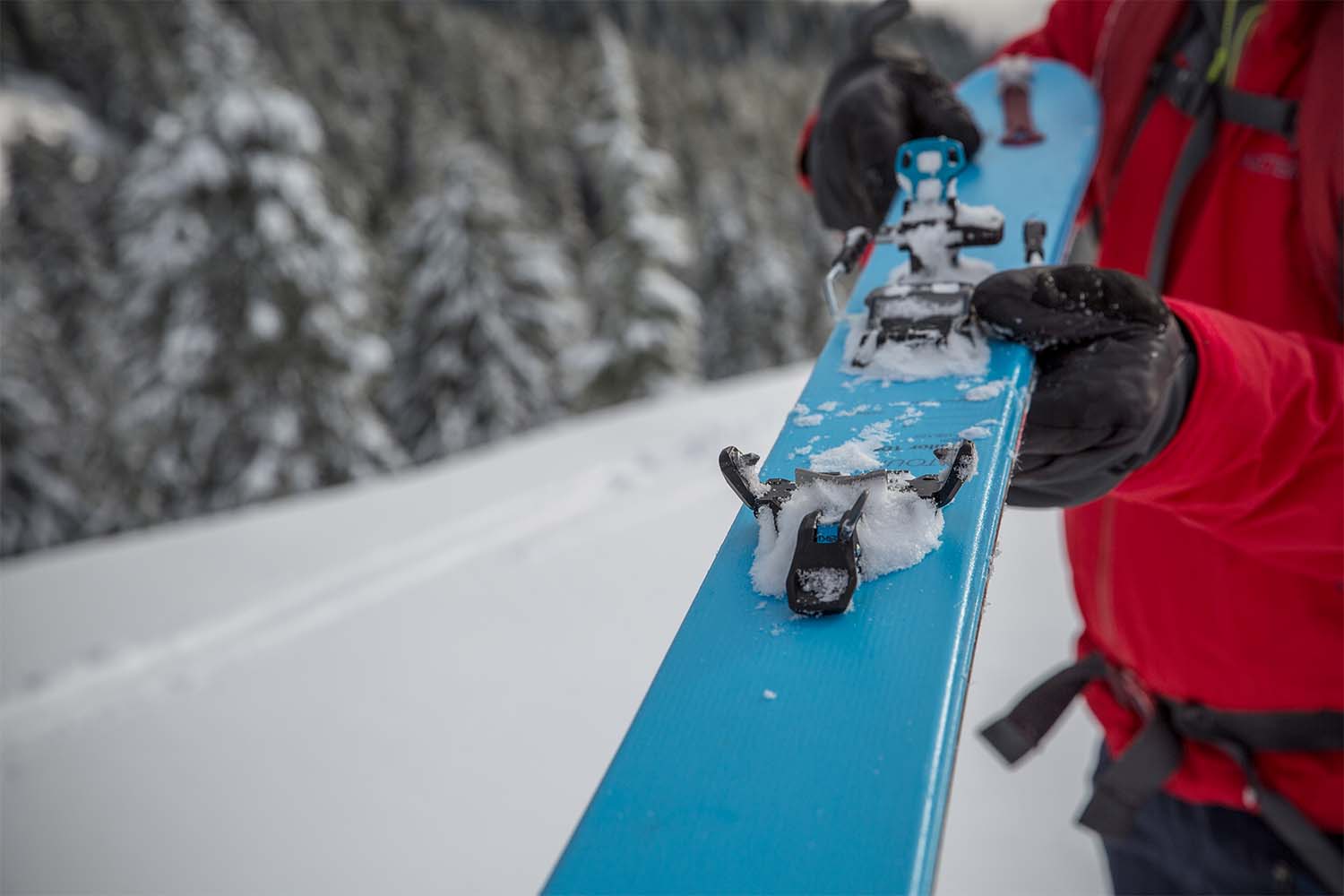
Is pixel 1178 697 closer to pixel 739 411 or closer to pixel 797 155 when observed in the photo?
pixel 797 155

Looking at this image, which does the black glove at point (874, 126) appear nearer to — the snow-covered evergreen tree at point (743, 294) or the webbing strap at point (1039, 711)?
the webbing strap at point (1039, 711)

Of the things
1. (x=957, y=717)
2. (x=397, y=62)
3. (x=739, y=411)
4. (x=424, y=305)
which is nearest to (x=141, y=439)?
(x=424, y=305)

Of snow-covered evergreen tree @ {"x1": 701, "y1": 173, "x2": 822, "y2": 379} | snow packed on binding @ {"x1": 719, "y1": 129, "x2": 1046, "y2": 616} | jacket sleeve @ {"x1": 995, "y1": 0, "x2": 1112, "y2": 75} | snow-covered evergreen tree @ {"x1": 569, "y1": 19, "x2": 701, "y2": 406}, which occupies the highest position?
jacket sleeve @ {"x1": 995, "y1": 0, "x2": 1112, "y2": 75}

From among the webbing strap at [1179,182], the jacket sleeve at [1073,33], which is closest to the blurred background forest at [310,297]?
the jacket sleeve at [1073,33]

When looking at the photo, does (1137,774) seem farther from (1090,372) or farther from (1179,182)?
(1179,182)

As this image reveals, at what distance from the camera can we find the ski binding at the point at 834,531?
83 cm

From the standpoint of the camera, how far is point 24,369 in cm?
1509

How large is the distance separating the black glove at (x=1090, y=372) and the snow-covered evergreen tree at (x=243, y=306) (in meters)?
11.4

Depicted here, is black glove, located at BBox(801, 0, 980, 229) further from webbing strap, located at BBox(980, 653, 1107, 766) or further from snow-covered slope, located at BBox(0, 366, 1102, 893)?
snow-covered slope, located at BBox(0, 366, 1102, 893)

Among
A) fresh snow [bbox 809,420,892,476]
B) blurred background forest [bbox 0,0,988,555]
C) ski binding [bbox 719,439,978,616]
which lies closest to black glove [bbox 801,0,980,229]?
fresh snow [bbox 809,420,892,476]

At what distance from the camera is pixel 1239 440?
98 cm

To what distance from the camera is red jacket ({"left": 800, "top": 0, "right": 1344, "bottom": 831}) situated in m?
0.99

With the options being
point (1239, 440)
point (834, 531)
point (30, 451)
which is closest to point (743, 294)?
point (30, 451)

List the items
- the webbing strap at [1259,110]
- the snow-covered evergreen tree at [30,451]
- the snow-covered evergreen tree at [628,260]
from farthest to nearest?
the snow-covered evergreen tree at [30,451]
the snow-covered evergreen tree at [628,260]
the webbing strap at [1259,110]
